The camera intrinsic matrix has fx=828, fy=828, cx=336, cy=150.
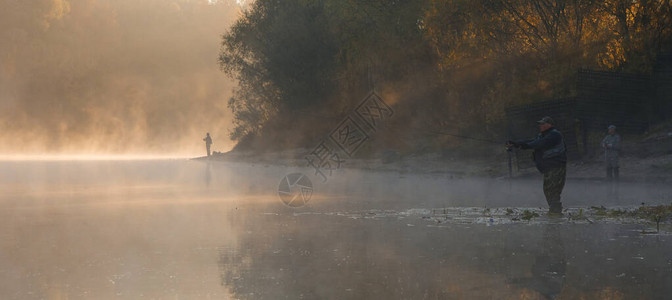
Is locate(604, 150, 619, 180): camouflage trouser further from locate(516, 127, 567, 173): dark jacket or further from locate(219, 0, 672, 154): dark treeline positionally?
locate(516, 127, 567, 173): dark jacket

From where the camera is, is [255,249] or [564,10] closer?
[255,249]

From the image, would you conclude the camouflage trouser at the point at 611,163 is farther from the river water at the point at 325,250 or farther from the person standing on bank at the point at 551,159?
the person standing on bank at the point at 551,159

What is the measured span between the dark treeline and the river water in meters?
12.8

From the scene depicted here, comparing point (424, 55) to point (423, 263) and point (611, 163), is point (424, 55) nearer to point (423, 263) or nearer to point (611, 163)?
point (611, 163)

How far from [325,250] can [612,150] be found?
14912 millimetres

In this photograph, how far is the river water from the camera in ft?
26.6

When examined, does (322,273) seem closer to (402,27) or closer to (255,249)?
(255,249)

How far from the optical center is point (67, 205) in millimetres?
18156

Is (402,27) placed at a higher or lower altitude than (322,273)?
Answer: higher

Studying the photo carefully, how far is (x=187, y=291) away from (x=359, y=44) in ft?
122

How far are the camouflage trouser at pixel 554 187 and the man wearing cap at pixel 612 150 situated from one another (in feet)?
29.1

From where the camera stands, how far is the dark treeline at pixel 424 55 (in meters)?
31.2

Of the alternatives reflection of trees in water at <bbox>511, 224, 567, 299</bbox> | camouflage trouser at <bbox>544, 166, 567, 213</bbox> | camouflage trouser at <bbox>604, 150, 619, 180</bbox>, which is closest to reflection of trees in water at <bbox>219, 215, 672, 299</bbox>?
reflection of trees in water at <bbox>511, 224, 567, 299</bbox>

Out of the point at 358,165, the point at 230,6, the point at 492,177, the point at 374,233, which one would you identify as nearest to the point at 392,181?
the point at 492,177
